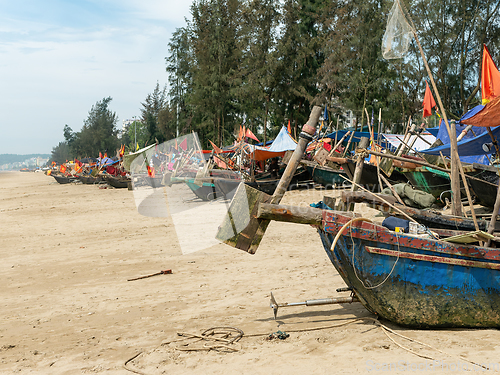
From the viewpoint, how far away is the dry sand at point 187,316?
4.21 meters

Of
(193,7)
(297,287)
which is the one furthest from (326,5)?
(297,287)

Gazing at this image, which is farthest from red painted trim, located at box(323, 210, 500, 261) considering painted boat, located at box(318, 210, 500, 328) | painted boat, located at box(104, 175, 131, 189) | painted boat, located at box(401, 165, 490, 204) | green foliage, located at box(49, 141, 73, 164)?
green foliage, located at box(49, 141, 73, 164)

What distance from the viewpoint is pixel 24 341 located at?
5258mm

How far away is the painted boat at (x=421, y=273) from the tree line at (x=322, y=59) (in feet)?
58.4

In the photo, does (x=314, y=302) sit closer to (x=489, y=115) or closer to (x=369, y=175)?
(x=489, y=115)

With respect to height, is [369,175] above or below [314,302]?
above

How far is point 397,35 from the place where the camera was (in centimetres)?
543

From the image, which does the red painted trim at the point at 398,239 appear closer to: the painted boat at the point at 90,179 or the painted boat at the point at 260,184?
the painted boat at the point at 260,184

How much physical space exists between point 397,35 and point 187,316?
4536 millimetres

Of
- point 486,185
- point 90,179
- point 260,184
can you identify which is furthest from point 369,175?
point 90,179

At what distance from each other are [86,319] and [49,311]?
2.64ft

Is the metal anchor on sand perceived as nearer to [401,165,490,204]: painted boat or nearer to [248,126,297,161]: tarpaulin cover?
[401,165,490,204]: painted boat

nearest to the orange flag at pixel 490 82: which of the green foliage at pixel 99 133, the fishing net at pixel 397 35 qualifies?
the fishing net at pixel 397 35

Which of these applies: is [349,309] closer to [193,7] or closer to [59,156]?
[193,7]
